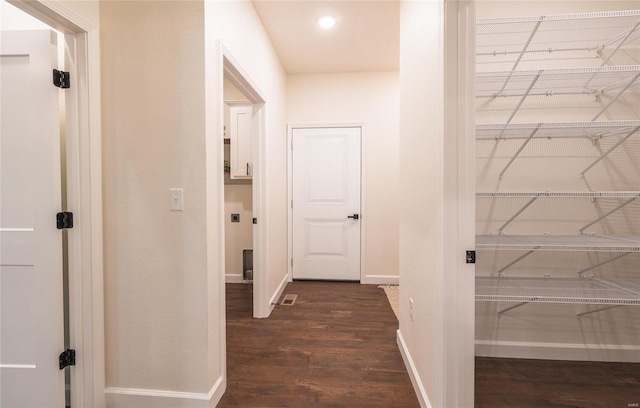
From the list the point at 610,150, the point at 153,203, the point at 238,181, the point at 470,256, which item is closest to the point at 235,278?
the point at 238,181

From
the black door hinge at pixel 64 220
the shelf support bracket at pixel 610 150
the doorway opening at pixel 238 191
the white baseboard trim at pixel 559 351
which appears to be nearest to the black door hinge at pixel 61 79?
the black door hinge at pixel 64 220

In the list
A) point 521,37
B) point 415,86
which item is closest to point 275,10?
point 415,86

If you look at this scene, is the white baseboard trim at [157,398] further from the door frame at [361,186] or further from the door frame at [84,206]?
the door frame at [361,186]

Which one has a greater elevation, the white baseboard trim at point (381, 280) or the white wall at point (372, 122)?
the white wall at point (372, 122)

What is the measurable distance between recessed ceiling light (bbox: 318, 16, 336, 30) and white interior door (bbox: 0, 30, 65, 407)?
1978 millimetres

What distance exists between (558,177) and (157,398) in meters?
2.85

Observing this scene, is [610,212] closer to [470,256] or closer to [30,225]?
[470,256]

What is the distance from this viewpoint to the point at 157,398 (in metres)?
1.63

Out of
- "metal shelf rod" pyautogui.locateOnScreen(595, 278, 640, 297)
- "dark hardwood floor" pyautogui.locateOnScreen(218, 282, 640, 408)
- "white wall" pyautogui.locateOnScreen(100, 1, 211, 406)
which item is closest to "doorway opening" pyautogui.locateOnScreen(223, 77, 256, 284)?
"dark hardwood floor" pyautogui.locateOnScreen(218, 282, 640, 408)

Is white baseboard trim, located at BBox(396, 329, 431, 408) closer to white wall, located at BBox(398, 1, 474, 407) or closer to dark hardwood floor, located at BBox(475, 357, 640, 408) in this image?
white wall, located at BBox(398, 1, 474, 407)

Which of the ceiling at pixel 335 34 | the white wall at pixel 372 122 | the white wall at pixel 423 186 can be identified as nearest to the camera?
the white wall at pixel 423 186

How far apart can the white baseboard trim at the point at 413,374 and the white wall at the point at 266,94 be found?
49.9 inches

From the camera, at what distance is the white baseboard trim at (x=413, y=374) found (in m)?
1.60

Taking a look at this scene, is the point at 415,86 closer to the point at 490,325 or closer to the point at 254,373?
the point at 490,325
